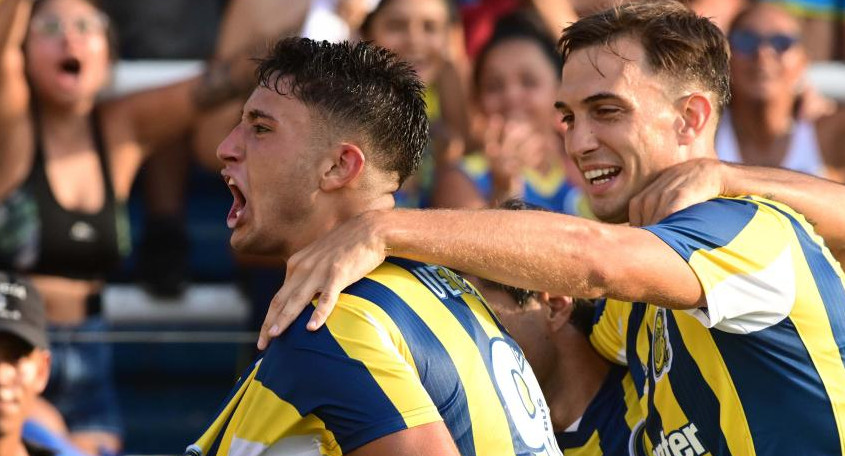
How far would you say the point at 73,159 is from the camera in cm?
555

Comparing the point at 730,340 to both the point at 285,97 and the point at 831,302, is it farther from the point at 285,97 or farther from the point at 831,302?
the point at 285,97

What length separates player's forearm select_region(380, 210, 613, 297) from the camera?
2.96m

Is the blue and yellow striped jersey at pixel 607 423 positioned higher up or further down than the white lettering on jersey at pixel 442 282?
further down

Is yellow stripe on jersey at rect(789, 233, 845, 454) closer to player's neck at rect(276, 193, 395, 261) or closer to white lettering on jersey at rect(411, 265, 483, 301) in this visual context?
white lettering on jersey at rect(411, 265, 483, 301)

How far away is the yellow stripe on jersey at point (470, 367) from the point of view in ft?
9.49

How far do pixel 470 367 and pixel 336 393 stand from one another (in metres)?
0.32

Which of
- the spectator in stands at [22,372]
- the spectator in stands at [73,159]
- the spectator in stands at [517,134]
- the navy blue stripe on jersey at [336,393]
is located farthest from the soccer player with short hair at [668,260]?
the spectator in stands at [73,159]

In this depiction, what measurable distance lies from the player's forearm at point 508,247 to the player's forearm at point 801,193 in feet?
2.11

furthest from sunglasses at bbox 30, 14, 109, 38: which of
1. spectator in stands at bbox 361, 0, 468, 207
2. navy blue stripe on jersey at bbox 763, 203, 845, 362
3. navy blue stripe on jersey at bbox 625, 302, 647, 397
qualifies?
navy blue stripe on jersey at bbox 763, 203, 845, 362

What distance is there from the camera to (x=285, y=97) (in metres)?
3.18

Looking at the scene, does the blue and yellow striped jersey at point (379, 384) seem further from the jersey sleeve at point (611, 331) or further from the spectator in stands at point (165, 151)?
the spectator in stands at point (165, 151)

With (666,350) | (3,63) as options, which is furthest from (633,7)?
(3,63)

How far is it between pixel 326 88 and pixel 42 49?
9.30 ft

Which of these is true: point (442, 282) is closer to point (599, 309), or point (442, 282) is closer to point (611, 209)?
point (611, 209)
